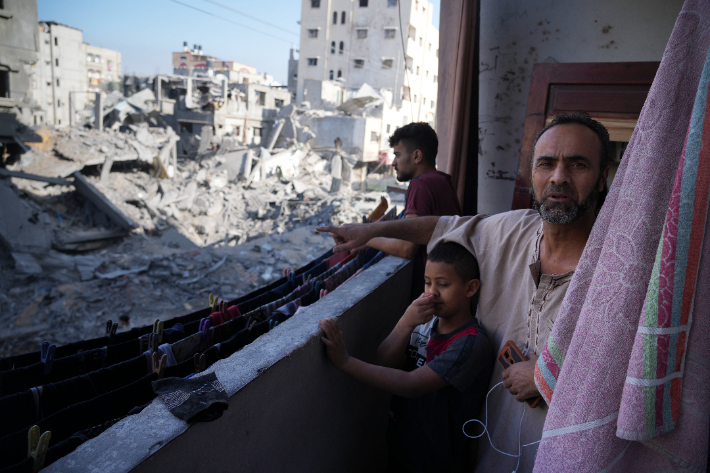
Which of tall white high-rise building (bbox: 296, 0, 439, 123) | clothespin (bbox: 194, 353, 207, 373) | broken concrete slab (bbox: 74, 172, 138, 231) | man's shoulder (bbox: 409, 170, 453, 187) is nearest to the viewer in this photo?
clothespin (bbox: 194, 353, 207, 373)

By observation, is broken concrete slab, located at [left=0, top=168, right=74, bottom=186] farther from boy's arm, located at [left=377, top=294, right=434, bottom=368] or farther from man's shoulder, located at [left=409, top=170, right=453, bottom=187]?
boy's arm, located at [left=377, top=294, right=434, bottom=368]

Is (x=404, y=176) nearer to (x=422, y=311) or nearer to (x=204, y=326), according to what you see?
(x=422, y=311)

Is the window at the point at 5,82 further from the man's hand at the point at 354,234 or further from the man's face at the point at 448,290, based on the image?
the man's face at the point at 448,290

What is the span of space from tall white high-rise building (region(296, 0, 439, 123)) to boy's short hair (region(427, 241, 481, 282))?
130 feet

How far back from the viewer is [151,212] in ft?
51.8

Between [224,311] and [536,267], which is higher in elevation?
[536,267]

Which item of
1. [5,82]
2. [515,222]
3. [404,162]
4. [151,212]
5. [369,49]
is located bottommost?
[151,212]

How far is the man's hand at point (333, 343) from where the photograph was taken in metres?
1.58

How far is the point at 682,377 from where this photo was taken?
90 cm

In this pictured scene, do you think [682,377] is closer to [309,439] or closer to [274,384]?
[274,384]

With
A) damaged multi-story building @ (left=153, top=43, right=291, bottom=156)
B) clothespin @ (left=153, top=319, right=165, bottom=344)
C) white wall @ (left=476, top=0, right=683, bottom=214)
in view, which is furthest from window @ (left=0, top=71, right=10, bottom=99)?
clothespin @ (left=153, top=319, right=165, bottom=344)

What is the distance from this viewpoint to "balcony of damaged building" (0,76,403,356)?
7.59 metres

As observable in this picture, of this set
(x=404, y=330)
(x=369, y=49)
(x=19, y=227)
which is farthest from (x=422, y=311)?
(x=369, y=49)

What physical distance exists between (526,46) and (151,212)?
1522cm
